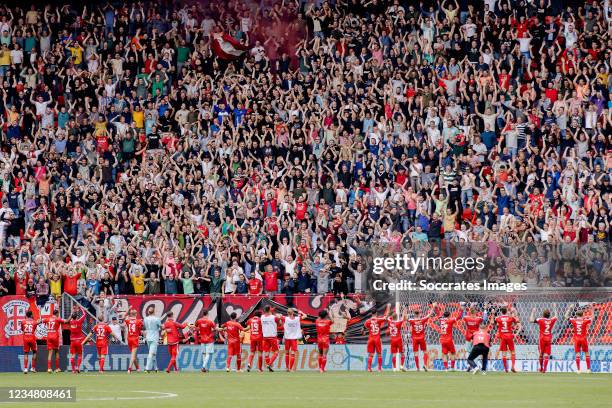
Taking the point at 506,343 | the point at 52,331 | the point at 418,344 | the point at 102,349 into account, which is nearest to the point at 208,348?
the point at 102,349

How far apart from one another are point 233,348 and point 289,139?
936cm

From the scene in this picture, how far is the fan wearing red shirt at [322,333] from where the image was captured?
1446 inches

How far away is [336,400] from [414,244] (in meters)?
12.4

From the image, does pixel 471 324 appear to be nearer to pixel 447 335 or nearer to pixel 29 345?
pixel 447 335

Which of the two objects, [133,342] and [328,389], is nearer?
[328,389]

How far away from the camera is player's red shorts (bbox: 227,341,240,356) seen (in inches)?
1478

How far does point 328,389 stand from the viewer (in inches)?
1109

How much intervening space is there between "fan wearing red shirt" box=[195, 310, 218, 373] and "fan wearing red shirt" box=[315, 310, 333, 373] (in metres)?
3.09

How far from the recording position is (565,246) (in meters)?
35.4

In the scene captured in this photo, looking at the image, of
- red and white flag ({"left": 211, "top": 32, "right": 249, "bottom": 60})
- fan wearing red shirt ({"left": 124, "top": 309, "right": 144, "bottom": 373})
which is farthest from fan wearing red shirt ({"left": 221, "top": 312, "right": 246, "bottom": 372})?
red and white flag ({"left": 211, "top": 32, "right": 249, "bottom": 60})

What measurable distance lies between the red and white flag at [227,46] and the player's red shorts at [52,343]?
47.6 ft

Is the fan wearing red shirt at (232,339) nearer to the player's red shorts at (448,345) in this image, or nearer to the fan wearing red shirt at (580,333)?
the player's red shorts at (448,345)

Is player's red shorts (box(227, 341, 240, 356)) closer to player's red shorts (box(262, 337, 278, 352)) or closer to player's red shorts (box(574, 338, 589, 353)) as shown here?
player's red shorts (box(262, 337, 278, 352))

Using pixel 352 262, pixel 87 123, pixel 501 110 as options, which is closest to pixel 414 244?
pixel 352 262
